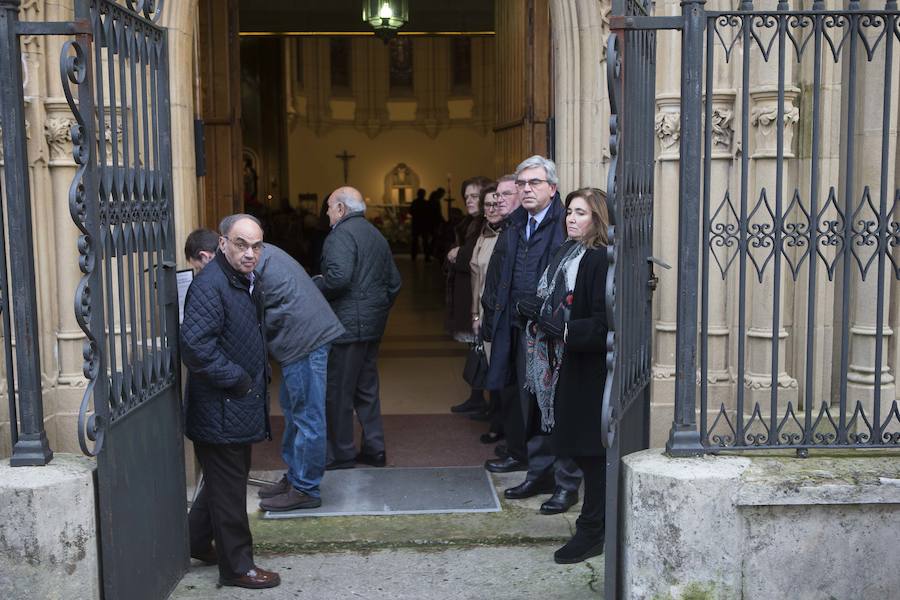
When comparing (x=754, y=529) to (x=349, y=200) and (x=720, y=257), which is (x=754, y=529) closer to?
(x=720, y=257)

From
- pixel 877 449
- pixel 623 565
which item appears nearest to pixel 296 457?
pixel 623 565

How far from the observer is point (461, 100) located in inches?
1131

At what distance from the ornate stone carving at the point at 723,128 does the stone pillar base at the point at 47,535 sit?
368 centimetres

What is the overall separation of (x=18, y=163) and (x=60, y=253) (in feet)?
6.00

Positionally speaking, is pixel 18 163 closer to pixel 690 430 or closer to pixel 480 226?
pixel 690 430

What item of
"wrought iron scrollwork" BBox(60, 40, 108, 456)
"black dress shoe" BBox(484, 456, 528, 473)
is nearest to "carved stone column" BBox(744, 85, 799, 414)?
"black dress shoe" BBox(484, 456, 528, 473)

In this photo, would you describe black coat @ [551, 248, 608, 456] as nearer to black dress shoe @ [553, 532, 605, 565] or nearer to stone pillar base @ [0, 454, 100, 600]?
black dress shoe @ [553, 532, 605, 565]

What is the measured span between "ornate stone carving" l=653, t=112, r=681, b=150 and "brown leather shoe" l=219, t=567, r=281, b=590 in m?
3.09

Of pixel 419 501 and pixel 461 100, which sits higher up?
pixel 461 100

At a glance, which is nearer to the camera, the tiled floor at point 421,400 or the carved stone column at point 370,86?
the tiled floor at point 421,400

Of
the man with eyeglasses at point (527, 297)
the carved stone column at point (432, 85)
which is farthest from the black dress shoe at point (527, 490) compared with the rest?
the carved stone column at point (432, 85)

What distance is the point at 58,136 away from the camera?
5.32 metres

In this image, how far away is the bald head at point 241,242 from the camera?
4.25 metres

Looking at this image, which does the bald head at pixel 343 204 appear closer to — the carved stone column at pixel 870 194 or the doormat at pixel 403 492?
the doormat at pixel 403 492
